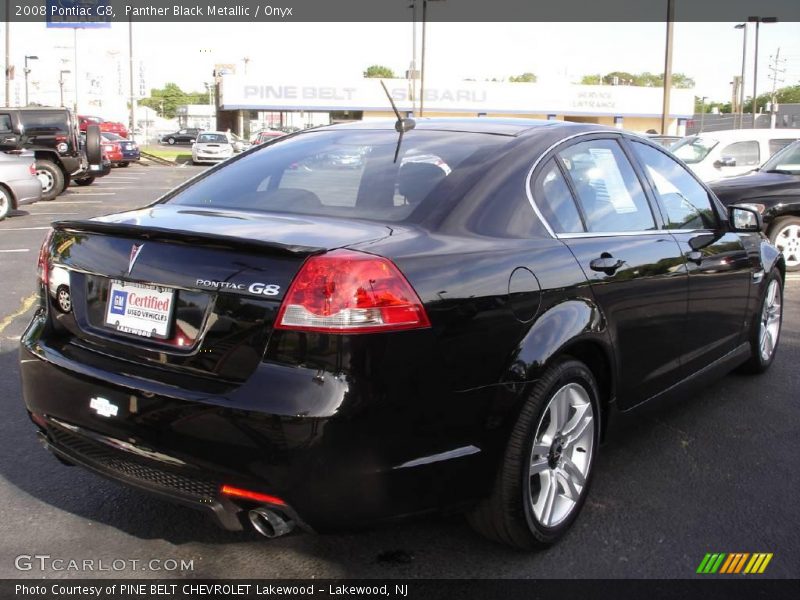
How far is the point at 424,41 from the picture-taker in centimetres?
3938

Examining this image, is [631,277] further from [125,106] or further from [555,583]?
[125,106]

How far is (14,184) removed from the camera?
46.6ft

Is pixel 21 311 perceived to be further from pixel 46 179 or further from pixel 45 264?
pixel 46 179

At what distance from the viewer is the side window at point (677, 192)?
4.15 m

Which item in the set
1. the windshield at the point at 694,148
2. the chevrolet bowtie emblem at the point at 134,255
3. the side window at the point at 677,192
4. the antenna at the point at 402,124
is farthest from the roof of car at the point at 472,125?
the windshield at the point at 694,148

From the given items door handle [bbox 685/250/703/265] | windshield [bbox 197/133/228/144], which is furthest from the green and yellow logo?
windshield [bbox 197/133/228/144]

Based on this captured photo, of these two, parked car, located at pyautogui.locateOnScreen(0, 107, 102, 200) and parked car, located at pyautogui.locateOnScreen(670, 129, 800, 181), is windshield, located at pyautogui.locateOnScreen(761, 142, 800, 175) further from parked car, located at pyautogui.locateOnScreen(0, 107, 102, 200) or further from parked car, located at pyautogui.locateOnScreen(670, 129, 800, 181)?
parked car, located at pyautogui.locateOnScreen(0, 107, 102, 200)

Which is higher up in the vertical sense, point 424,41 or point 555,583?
point 424,41

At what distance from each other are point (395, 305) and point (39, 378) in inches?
55.3

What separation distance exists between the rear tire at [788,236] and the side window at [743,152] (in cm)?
380

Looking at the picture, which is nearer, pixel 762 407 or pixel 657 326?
pixel 657 326

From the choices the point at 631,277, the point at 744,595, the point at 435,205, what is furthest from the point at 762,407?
the point at 435,205

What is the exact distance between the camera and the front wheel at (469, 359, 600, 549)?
2895 millimetres
